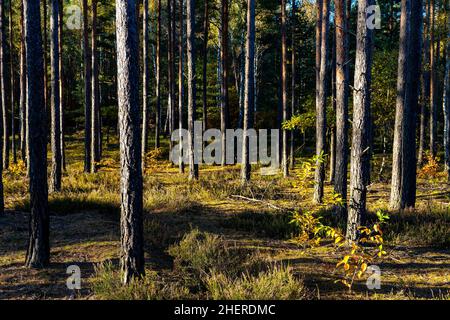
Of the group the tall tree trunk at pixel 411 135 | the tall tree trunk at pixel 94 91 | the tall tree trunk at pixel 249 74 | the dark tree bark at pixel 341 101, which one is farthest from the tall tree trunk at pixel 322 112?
the tall tree trunk at pixel 94 91

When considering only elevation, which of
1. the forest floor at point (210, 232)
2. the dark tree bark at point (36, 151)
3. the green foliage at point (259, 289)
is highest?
the dark tree bark at point (36, 151)

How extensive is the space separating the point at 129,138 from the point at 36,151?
87.5 inches

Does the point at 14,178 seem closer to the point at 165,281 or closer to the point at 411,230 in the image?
the point at 165,281

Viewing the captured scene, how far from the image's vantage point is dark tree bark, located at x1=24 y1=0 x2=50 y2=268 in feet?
21.0

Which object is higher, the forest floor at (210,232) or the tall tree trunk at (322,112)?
the tall tree trunk at (322,112)

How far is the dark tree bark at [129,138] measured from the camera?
5258 millimetres

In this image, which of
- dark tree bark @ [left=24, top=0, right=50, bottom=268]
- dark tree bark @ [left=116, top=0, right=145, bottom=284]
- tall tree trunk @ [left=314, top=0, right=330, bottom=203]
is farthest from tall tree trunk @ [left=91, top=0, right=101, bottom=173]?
dark tree bark @ [left=116, top=0, right=145, bottom=284]

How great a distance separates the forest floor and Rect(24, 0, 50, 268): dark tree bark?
383mm

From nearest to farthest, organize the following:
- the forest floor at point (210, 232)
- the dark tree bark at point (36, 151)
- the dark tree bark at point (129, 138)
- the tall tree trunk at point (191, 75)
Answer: the dark tree bark at point (129, 138), the forest floor at point (210, 232), the dark tree bark at point (36, 151), the tall tree trunk at point (191, 75)

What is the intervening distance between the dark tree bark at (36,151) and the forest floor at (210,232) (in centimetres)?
38

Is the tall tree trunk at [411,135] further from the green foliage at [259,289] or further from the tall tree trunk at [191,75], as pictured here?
the tall tree trunk at [191,75]

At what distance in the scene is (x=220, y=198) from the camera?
41.6 feet

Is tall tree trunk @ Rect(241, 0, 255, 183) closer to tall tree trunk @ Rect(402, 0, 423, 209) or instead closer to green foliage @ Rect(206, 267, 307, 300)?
tall tree trunk @ Rect(402, 0, 423, 209)
